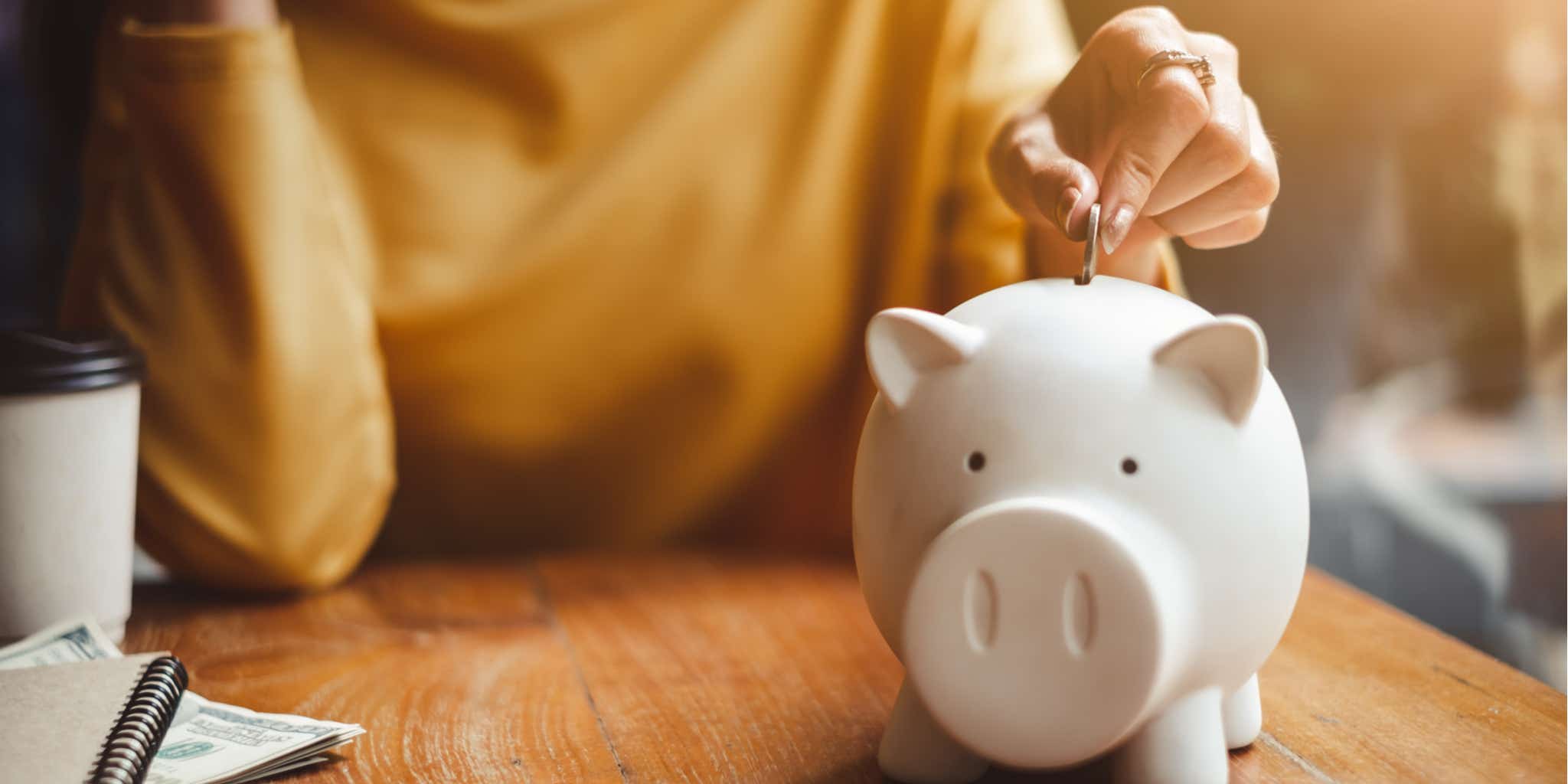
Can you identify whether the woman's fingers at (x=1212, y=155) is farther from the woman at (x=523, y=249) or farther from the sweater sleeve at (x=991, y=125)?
the sweater sleeve at (x=991, y=125)

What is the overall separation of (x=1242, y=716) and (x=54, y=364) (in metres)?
0.73

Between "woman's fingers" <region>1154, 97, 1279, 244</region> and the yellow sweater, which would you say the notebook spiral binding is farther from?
"woman's fingers" <region>1154, 97, 1279, 244</region>

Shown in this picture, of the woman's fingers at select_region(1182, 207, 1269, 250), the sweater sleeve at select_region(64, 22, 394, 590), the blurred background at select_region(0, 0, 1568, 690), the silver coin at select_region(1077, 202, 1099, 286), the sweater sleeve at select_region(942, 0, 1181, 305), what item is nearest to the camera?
the silver coin at select_region(1077, 202, 1099, 286)

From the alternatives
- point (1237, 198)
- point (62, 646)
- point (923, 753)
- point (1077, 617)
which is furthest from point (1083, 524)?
point (62, 646)

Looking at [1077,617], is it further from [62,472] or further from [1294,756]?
[62,472]

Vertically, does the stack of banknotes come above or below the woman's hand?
Result: below

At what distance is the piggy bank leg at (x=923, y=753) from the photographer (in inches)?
22.2

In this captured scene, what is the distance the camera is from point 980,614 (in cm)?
49

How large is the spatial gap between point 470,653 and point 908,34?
2.28 ft

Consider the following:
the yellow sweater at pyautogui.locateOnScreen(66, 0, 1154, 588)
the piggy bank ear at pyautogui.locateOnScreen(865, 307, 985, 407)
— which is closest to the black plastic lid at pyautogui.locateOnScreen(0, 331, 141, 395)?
the yellow sweater at pyautogui.locateOnScreen(66, 0, 1154, 588)

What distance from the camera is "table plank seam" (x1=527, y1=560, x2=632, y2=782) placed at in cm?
63

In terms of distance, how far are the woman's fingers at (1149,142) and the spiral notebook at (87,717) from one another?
1.69ft

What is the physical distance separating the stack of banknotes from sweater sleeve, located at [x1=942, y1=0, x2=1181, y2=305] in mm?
619

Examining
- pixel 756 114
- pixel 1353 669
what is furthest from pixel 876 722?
pixel 756 114
